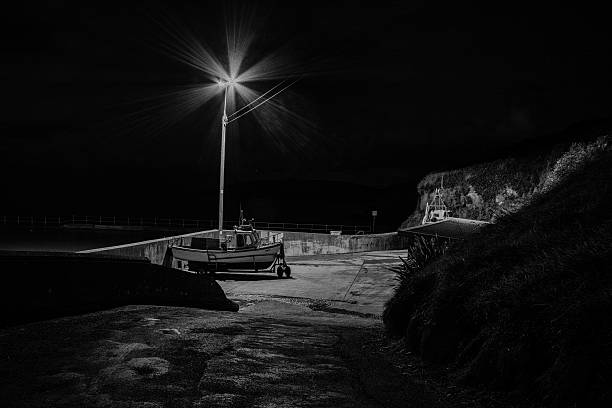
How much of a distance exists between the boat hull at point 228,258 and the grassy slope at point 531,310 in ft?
48.9

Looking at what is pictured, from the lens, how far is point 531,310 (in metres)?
5.23

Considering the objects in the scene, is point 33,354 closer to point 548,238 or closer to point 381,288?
point 548,238

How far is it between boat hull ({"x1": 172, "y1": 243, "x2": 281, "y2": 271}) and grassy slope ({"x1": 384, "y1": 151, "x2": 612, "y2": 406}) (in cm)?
1489

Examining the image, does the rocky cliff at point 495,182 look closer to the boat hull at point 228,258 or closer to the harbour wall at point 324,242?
the harbour wall at point 324,242

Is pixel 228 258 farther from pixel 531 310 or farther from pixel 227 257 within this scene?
pixel 531 310

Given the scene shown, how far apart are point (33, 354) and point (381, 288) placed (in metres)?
15.6

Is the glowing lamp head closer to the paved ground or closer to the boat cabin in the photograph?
the boat cabin

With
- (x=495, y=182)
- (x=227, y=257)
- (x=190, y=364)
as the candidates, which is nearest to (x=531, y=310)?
(x=190, y=364)

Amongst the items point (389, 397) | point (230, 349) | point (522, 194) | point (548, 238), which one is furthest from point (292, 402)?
point (522, 194)

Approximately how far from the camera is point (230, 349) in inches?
253

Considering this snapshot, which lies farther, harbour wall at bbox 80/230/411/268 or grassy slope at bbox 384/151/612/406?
harbour wall at bbox 80/230/411/268

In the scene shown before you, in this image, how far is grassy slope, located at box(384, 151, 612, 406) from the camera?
4.27 metres

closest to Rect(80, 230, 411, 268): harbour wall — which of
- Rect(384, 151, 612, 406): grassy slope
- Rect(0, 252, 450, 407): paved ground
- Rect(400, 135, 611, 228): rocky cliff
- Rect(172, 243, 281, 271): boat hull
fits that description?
Rect(172, 243, 281, 271): boat hull

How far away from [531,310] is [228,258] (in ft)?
61.2
